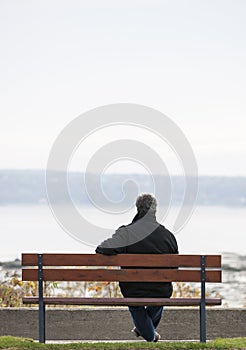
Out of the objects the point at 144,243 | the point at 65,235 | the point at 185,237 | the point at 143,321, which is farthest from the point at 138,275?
the point at 185,237

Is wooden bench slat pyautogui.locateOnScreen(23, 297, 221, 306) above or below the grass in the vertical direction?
above

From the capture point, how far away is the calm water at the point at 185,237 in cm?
1382

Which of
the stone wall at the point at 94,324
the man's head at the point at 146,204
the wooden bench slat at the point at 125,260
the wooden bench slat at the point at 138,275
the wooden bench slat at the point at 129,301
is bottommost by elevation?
the stone wall at the point at 94,324

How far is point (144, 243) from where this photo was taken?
6902 millimetres

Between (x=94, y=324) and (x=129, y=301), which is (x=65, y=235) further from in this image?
(x=129, y=301)

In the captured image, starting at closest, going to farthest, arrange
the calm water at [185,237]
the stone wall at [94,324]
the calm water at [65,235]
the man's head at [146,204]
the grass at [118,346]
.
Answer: the grass at [118,346] < the man's head at [146,204] < the stone wall at [94,324] < the calm water at [185,237] < the calm water at [65,235]

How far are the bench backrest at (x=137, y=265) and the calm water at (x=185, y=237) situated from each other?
9.51 ft

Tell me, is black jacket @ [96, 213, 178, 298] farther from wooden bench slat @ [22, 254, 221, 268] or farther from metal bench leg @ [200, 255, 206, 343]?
metal bench leg @ [200, 255, 206, 343]

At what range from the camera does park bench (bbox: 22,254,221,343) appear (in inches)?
266

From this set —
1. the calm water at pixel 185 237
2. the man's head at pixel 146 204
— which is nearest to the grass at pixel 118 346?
the man's head at pixel 146 204

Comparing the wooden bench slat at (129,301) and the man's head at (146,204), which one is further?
the man's head at (146,204)

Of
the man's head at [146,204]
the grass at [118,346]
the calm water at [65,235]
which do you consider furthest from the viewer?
the calm water at [65,235]

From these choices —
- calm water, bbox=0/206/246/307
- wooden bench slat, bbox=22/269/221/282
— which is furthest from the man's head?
calm water, bbox=0/206/246/307

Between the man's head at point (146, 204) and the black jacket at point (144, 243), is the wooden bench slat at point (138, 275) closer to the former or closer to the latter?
the black jacket at point (144, 243)
